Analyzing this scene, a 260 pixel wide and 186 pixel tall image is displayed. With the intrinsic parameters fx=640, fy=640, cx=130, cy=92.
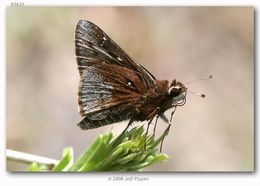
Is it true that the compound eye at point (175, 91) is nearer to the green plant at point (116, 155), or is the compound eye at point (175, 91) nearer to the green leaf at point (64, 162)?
the green plant at point (116, 155)

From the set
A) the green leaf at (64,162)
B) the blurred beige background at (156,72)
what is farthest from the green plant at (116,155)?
the blurred beige background at (156,72)

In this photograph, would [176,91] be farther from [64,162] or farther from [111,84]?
[64,162]

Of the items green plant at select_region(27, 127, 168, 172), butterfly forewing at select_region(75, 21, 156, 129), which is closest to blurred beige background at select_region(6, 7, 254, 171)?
butterfly forewing at select_region(75, 21, 156, 129)

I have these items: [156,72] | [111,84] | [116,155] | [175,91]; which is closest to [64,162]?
[116,155]

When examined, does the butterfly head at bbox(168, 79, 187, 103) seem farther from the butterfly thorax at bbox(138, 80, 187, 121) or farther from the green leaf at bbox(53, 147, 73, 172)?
the green leaf at bbox(53, 147, 73, 172)
